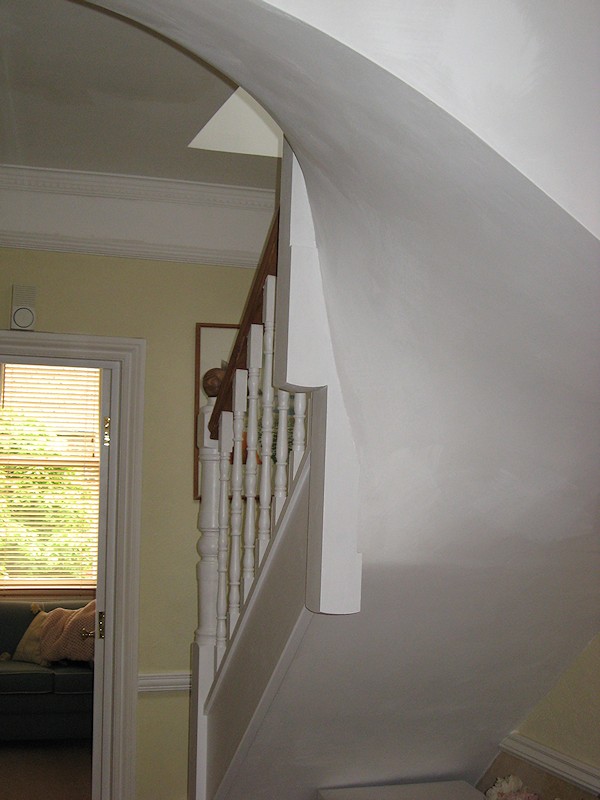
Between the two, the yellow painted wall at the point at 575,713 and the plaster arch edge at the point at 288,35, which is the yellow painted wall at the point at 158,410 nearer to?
the yellow painted wall at the point at 575,713

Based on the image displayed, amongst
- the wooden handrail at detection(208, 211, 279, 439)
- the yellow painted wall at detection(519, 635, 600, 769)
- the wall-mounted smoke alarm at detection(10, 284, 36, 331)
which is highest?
the wall-mounted smoke alarm at detection(10, 284, 36, 331)

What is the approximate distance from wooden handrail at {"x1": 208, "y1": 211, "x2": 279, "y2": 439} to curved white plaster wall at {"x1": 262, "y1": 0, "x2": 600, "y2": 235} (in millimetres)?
859

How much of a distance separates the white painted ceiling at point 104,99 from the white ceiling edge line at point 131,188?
0.16 ft

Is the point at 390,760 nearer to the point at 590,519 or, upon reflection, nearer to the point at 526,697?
the point at 526,697

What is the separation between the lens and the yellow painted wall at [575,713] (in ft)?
7.52

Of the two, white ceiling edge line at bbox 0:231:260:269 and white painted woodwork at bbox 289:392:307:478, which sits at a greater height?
white ceiling edge line at bbox 0:231:260:269

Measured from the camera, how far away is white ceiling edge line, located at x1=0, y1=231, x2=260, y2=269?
3.60m

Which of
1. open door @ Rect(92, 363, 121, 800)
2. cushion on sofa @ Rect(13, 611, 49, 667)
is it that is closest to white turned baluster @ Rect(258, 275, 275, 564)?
open door @ Rect(92, 363, 121, 800)

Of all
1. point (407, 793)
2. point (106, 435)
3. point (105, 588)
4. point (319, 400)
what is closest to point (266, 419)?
point (319, 400)

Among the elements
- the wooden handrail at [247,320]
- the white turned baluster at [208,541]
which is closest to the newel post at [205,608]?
the white turned baluster at [208,541]

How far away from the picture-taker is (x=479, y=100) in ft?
3.23

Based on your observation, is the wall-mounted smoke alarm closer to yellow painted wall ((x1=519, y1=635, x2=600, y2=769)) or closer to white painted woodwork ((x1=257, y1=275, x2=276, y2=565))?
white painted woodwork ((x1=257, y1=275, x2=276, y2=565))

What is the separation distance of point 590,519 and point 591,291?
739 millimetres

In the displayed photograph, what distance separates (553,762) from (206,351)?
224 cm
